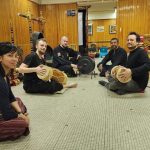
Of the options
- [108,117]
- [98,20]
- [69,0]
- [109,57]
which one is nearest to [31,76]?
[108,117]

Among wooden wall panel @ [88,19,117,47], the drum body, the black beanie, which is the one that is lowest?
the drum body

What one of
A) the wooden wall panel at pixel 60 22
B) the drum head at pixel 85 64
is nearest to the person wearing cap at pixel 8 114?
the drum head at pixel 85 64

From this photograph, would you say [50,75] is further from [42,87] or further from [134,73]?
[134,73]

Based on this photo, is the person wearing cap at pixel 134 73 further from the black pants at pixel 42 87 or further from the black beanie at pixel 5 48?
the black beanie at pixel 5 48

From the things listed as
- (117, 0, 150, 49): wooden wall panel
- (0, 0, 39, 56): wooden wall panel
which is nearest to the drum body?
(0, 0, 39, 56): wooden wall panel

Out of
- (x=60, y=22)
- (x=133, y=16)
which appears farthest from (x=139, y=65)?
(x=60, y=22)

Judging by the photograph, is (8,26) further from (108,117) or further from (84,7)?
(108,117)

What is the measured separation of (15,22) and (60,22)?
3064 mm

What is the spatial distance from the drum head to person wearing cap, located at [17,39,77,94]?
67.0 inches

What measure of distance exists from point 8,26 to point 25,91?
13.3 feet

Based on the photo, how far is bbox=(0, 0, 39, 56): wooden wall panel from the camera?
7264 mm

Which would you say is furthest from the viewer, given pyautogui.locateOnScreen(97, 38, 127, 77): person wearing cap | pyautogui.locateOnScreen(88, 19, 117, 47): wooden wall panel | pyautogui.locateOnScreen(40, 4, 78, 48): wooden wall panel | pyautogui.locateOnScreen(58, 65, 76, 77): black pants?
pyautogui.locateOnScreen(88, 19, 117, 47): wooden wall panel

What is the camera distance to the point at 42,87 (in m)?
3.81

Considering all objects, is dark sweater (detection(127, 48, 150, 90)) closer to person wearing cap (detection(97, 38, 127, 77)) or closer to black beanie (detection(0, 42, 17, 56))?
person wearing cap (detection(97, 38, 127, 77))
